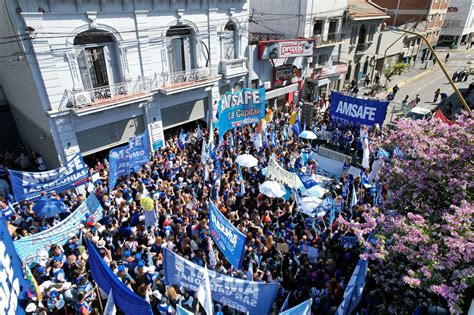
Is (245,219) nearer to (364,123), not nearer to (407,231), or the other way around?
(407,231)

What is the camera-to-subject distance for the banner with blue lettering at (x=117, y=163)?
11.3 m

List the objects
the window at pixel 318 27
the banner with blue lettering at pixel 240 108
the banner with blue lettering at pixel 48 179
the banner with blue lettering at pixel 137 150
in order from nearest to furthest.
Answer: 1. the banner with blue lettering at pixel 48 179
2. the banner with blue lettering at pixel 137 150
3. the banner with blue lettering at pixel 240 108
4. the window at pixel 318 27

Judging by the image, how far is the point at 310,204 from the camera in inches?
408

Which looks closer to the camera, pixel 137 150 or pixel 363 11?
pixel 137 150

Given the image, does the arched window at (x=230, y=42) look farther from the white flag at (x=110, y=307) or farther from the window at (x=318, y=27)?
the white flag at (x=110, y=307)

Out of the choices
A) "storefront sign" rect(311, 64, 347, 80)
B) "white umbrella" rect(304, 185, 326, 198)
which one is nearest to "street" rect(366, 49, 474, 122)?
"storefront sign" rect(311, 64, 347, 80)

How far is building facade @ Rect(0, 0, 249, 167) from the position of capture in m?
12.7

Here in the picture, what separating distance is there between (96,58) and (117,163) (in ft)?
19.5

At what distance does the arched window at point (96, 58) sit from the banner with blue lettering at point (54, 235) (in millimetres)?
7016

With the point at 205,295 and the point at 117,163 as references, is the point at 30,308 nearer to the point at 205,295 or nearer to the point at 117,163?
the point at 205,295

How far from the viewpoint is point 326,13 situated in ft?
82.6

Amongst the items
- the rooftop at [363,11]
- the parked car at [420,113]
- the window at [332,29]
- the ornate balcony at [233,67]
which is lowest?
the parked car at [420,113]

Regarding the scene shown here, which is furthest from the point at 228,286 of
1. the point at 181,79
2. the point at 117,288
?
the point at 181,79

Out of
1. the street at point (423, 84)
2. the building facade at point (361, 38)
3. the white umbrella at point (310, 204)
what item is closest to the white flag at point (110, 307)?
the white umbrella at point (310, 204)
